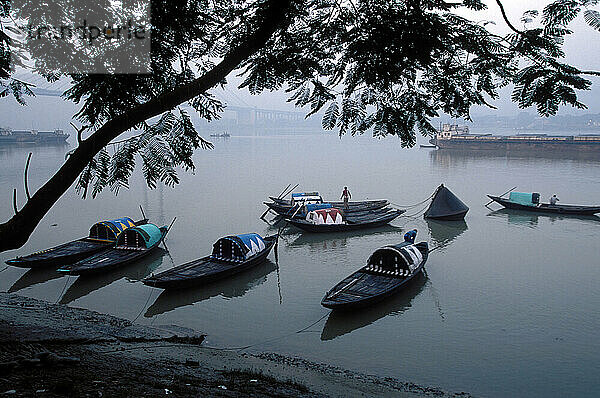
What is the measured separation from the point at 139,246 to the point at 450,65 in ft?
58.8

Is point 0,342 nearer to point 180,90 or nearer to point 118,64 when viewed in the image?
point 118,64

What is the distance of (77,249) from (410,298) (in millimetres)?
14172

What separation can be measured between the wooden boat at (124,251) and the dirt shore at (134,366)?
8.59 ft

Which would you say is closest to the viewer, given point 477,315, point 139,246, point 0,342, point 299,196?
point 0,342

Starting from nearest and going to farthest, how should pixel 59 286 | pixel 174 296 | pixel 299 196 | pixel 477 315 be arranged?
pixel 477 315 → pixel 174 296 → pixel 59 286 → pixel 299 196

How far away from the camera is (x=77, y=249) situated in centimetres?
1948

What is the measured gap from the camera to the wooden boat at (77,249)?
1767 centimetres

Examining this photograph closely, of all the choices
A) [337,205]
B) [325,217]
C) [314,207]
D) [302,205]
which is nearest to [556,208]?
[337,205]

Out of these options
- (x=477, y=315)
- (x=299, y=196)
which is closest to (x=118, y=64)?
(x=477, y=315)

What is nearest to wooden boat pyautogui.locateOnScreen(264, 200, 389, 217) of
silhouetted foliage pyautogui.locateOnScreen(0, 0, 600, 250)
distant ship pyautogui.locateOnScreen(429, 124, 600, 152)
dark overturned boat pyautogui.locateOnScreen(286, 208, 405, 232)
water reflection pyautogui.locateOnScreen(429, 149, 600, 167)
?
dark overturned boat pyautogui.locateOnScreen(286, 208, 405, 232)

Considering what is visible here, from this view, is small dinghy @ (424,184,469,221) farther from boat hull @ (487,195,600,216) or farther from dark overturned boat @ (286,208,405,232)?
boat hull @ (487,195,600,216)

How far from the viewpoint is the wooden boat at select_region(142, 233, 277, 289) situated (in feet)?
50.8

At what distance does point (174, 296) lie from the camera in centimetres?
1554

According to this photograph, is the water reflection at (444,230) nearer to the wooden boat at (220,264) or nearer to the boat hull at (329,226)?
the boat hull at (329,226)
